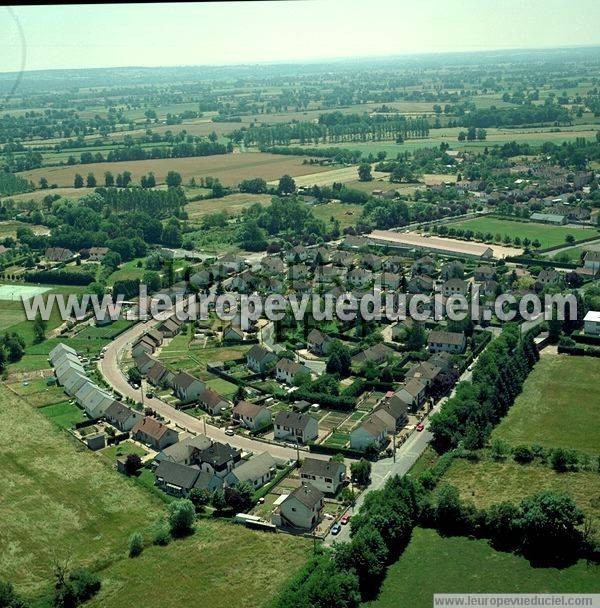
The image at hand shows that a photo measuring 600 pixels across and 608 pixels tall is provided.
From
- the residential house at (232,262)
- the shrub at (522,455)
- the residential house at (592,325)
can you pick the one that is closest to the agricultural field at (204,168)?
the residential house at (232,262)

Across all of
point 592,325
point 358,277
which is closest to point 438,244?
point 358,277

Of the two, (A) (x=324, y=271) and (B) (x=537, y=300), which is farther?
(A) (x=324, y=271)

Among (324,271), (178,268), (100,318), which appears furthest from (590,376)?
(178,268)

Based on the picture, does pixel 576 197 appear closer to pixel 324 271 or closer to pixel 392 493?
pixel 324 271

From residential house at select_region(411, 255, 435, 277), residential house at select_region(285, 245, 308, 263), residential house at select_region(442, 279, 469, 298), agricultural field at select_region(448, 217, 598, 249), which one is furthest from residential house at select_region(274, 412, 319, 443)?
agricultural field at select_region(448, 217, 598, 249)

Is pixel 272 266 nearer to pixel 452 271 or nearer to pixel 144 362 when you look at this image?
pixel 452 271

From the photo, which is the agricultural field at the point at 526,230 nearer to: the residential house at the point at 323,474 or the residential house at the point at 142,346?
the residential house at the point at 142,346

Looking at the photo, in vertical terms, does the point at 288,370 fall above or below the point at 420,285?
below
